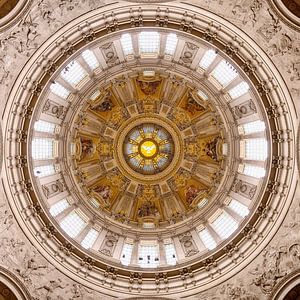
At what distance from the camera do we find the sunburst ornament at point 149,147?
35.2 meters

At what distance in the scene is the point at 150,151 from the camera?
3528 cm

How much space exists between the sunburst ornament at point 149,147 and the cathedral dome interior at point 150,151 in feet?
0.59

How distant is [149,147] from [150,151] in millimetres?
372

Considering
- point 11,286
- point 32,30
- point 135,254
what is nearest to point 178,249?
point 135,254

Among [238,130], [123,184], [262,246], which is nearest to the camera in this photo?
[262,246]

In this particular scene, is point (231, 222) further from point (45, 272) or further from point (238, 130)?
point (45, 272)

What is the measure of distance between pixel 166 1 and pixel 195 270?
16326 mm

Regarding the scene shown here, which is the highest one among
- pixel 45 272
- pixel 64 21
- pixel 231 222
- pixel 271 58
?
pixel 64 21

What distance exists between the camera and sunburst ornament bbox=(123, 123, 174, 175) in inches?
1387

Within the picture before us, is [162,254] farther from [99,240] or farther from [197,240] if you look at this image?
[99,240]

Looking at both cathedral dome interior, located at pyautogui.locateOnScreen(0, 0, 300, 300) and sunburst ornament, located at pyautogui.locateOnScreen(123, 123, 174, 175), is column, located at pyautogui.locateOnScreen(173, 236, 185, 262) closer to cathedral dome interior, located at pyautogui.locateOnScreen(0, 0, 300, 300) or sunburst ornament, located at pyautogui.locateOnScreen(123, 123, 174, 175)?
cathedral dome interior, located at pyautogui.locateOnScreen(0, 0, 300, 300)

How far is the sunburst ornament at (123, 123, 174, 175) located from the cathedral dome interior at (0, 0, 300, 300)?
0.18 metres

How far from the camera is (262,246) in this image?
23.8 m

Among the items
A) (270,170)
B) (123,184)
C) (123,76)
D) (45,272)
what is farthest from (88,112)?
(270,170)
